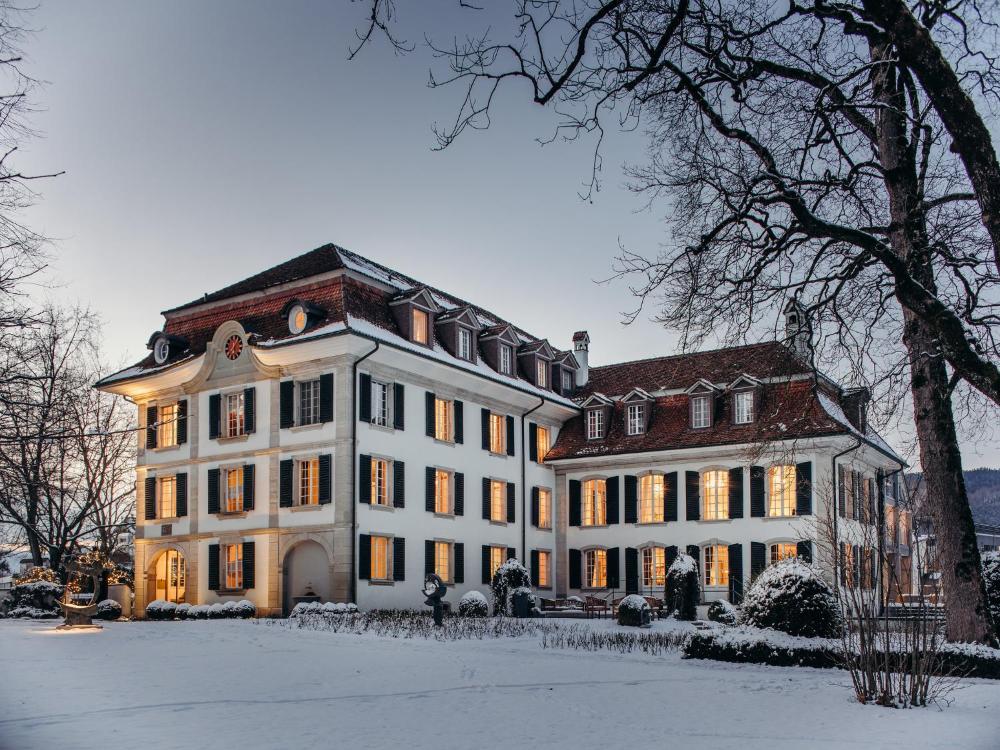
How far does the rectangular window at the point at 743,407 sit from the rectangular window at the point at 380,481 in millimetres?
13699

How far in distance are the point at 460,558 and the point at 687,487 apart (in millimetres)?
9099

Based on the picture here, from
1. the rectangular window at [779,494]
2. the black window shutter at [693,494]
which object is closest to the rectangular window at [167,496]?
the black window shutter at [693,494]

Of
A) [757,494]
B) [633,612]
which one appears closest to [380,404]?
[633,612]

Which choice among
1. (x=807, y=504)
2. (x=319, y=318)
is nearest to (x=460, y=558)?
(x=319, y=318)

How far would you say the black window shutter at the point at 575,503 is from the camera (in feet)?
138

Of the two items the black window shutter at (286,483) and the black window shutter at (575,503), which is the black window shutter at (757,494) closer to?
the black window shutter at (575,503)

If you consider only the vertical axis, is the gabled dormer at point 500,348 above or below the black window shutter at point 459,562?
above

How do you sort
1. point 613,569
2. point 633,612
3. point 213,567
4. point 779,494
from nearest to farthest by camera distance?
point 633,612, point 213,567, point 779,494, point 613,569

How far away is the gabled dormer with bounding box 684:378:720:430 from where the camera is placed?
131ft

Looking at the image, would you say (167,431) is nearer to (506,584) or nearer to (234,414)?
(234,414)

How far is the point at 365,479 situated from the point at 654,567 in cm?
1313

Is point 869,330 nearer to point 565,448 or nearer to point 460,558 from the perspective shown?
point 460,558

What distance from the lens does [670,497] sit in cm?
3972

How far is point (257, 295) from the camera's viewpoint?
117 feet
